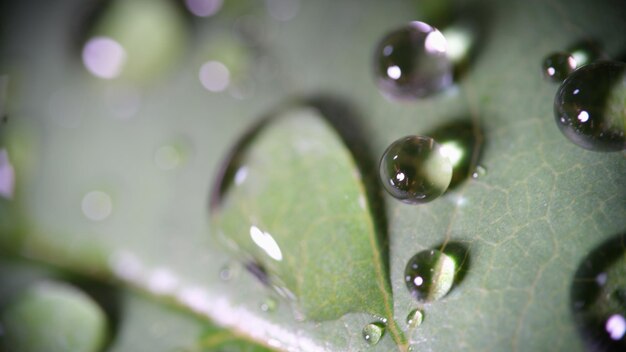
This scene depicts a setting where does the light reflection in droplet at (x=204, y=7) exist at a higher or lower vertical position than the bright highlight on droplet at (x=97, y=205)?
higher

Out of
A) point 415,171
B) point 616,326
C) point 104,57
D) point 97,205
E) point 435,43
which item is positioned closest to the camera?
point 616,326

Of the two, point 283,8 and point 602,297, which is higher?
point 283,8

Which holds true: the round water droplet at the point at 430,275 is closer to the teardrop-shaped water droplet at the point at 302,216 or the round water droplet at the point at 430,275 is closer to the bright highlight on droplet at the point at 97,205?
the teardrop-shaped water droplet at the point at 302,216

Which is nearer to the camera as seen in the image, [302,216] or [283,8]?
[302,216]

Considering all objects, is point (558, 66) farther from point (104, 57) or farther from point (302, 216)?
point (104, 57)

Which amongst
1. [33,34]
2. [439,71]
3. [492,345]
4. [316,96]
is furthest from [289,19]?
[492,345]

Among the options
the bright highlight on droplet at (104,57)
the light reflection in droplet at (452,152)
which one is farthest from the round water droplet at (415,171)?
the bright highlight on droplet at (104,57)

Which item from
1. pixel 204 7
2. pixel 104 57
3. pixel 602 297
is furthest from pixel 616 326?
pixel 104 57
